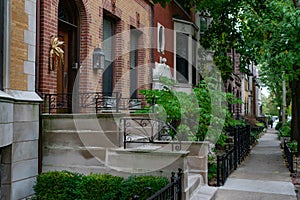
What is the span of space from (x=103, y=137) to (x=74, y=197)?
1.22m

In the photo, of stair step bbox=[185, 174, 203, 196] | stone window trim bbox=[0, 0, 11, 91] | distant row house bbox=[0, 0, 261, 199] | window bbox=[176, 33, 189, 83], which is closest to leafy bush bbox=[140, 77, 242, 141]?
distant row house bbox=[0, 0, 261, 199]

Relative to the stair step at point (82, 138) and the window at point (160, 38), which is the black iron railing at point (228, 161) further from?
the window at point (160, 38)

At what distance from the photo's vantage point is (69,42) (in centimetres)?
868

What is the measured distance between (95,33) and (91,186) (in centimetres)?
464

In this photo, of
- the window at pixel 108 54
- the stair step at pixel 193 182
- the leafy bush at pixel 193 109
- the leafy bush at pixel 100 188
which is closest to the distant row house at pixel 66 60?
the window at pixel 108 54

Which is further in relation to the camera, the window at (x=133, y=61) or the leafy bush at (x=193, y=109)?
the window at (x=133, y=61)

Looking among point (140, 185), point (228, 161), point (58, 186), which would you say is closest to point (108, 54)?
point (228, 161)

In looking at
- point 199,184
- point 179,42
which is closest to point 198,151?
point 199,184

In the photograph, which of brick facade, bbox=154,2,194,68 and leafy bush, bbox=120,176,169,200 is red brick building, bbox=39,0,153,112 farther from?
leafy bush, bbox=120,176,169,200

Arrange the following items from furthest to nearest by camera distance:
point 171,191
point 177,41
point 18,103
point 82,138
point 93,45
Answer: point 177,41 < point 93,45 < point 82,138 < point 18,103 < point 171,191

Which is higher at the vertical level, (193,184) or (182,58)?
(182,58)

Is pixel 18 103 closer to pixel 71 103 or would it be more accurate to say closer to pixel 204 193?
pixel 71 103

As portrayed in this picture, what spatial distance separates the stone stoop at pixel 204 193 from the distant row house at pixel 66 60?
260cm

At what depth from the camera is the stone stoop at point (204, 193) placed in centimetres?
659
